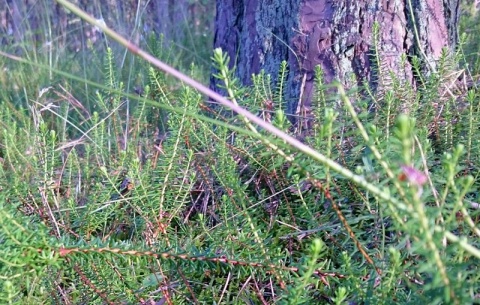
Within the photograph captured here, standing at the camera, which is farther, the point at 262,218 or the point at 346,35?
the point at 346,35

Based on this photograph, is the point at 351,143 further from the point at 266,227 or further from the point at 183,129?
the point at 183,129

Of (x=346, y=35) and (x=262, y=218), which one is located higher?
(x=346, y=35)

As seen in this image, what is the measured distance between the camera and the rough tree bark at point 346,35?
179 centimetres

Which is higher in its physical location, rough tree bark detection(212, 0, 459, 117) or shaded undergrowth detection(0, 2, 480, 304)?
rough tree bark detection(212, 0, 459, 117)

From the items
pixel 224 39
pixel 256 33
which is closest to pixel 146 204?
pixel 256 33

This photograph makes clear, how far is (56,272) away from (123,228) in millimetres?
358

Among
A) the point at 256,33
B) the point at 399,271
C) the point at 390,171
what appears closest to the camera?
the point at 390,171

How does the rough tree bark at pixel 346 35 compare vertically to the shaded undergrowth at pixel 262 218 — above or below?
above

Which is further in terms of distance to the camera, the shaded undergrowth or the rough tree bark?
the rough tree bark

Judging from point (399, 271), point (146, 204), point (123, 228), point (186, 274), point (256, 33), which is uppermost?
point (256, 33)

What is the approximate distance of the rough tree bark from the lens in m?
1.79

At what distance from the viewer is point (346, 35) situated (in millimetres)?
1804

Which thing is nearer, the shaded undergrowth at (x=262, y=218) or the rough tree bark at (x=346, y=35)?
the shaded undergrowth at (x=262, y=218)

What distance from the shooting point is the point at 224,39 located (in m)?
2.22
